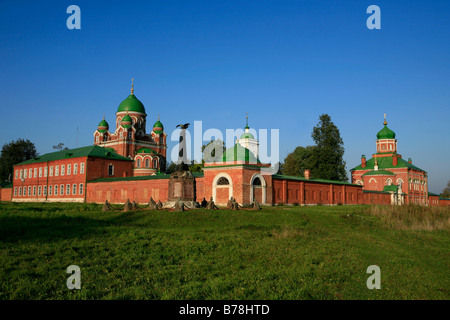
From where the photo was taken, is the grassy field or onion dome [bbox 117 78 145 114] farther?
onion dome [bbox 117 78 145 114]

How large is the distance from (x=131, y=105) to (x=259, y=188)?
1476 inches

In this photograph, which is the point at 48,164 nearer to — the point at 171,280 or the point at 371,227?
the point at 371,227

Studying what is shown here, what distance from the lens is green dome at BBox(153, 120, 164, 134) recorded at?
2709 inches

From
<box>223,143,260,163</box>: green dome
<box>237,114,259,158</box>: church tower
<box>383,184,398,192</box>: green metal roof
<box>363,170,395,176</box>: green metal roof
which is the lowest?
<box>383,184,398,192</box>: green metal roof

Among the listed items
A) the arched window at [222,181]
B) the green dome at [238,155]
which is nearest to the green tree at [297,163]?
the green dome at [238,155]

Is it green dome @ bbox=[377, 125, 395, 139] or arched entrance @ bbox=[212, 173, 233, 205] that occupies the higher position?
green dome @ bbox=[377, 125, 395, 139]

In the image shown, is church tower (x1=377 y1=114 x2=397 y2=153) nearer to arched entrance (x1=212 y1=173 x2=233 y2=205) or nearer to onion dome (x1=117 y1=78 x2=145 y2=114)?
onion dome (x1=117 y1=78 x2=145 y2=114)

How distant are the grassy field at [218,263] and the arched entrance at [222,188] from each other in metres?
17.2

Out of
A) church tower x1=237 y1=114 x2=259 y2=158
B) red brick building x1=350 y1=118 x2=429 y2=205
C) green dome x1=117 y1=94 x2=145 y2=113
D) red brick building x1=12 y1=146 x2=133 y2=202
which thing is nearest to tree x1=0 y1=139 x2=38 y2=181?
red brick building x1=12 y1=146 x2=133 y2=202

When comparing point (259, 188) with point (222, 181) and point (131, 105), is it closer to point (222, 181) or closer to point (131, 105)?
point (222, 181)

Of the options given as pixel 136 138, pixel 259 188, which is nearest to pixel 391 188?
pixel 259 188

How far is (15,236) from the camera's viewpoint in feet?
41.7

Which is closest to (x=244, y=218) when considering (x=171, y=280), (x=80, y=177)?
(x=171, y=280)
